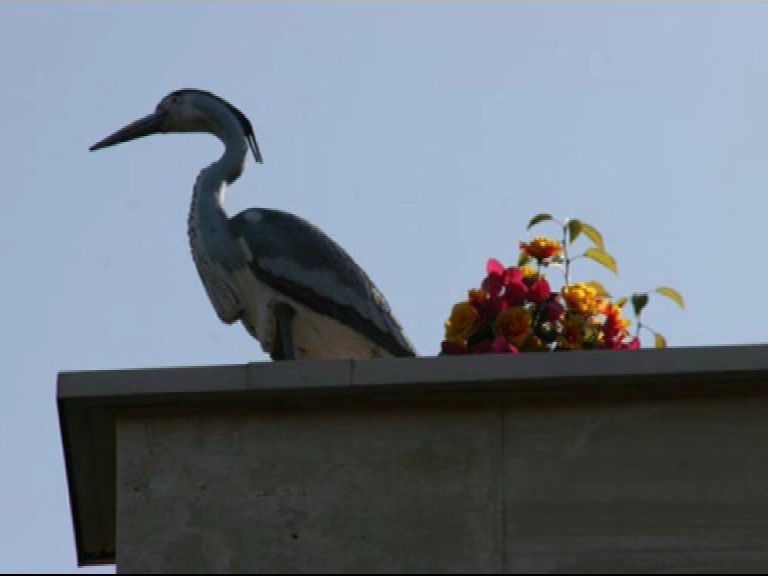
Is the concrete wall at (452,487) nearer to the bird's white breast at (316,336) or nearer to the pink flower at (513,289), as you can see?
the pink flower at (513,289)

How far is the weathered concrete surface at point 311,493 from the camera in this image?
9.52m

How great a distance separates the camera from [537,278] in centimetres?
1096

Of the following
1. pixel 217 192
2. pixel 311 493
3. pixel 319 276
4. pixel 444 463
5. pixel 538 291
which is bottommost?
pixel 311 493

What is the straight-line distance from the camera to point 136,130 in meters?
12.2

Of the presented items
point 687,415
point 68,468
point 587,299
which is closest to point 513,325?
point 587,299

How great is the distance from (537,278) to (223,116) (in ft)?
5.39

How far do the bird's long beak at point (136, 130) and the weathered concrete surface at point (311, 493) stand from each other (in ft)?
8.11

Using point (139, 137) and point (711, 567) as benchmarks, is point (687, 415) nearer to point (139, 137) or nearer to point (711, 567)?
point (711, 567)

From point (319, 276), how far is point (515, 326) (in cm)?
93

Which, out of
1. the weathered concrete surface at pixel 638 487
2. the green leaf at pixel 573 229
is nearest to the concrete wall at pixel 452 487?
the weathered concrete surface at pixel 638 487

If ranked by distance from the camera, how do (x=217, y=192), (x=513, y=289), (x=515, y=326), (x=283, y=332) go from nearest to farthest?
(x=515, y=326) < (x=513, y=289) < (x=283, y=332) < (x=217, y=192)

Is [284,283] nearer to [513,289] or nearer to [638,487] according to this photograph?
[513,289]

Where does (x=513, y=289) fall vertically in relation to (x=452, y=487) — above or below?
above

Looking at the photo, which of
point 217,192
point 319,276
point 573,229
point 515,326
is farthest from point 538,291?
point 217,192
